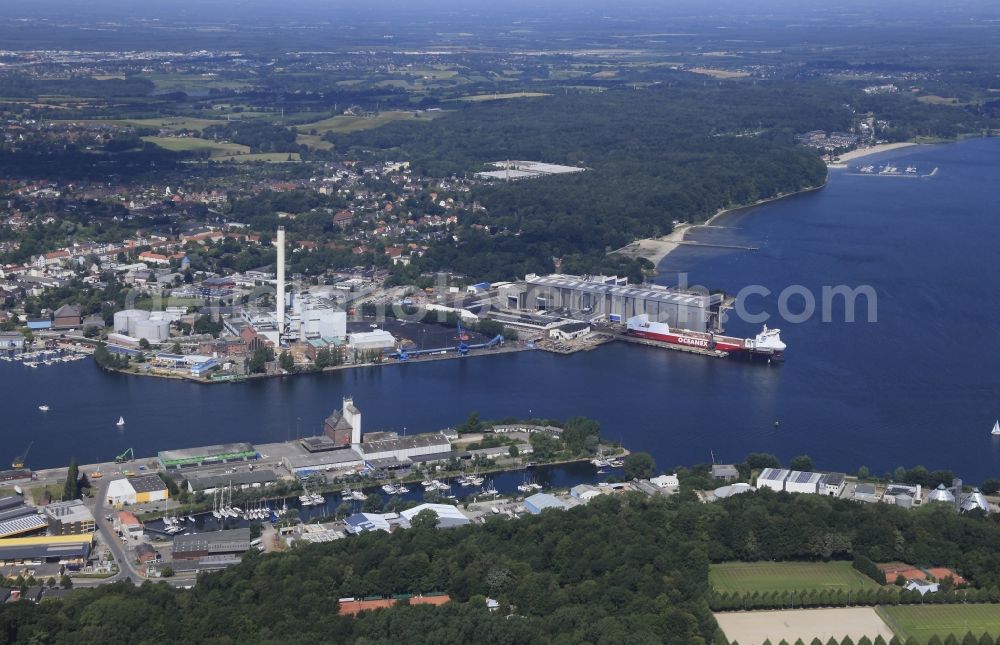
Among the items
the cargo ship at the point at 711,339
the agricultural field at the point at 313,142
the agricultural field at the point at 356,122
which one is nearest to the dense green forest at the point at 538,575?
the cargo ship at the point at 711,339

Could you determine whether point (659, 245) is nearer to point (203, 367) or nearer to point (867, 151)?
point (203, 367)

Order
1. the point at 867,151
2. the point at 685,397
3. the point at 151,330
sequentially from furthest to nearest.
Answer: the point at 867,151 → the point at 151,330 → the point at 685,397

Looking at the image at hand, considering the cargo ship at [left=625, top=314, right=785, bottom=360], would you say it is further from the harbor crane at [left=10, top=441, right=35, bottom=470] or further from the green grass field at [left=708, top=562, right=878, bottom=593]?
the harbor crane at [left=10, top=441, right=35, bottom=470]

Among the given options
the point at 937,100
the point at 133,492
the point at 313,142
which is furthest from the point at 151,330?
the point at 937,100

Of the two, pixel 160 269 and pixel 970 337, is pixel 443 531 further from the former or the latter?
pixel 160 269

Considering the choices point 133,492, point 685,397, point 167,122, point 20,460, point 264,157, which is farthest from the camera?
point 167,122

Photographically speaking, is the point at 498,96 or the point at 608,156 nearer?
the point at 608,156
